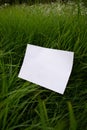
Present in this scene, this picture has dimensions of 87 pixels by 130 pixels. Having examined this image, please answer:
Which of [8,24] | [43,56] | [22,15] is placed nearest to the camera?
[43,56]

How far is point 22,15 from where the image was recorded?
1.14 meters

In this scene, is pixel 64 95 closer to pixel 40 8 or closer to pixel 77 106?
pixel 77 106

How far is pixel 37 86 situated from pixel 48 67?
0.21 feet

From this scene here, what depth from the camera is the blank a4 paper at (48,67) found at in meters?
0.73

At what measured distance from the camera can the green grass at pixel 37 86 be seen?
2.12 ft

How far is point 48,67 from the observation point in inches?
30.4

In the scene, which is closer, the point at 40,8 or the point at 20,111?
the point at 20,111

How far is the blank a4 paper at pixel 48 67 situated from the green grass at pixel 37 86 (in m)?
0.02

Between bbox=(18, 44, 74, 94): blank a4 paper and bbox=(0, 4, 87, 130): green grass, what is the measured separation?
0.02 metres

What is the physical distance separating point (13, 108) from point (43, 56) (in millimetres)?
196

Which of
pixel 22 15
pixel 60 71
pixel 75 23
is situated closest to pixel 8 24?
pixel 22 15

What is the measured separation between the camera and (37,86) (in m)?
0.75

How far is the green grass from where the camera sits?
646 mm

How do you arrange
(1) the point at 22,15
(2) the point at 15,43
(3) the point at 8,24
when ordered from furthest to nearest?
(1) the point at 22,15
(3) the point at 8,24
(2) the point at 15,43
